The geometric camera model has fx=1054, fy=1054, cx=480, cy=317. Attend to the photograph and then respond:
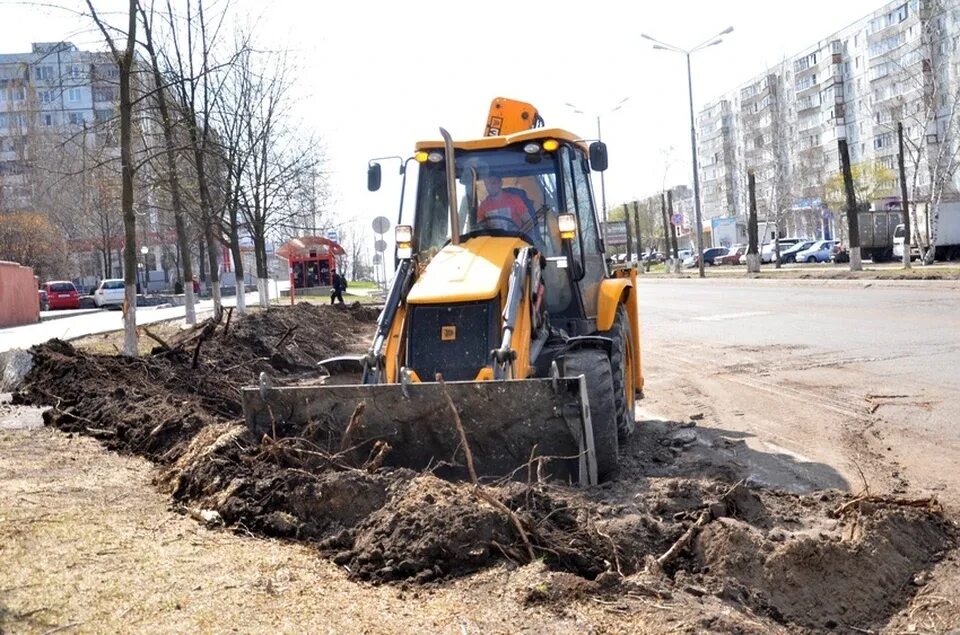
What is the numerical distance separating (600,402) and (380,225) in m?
25.2

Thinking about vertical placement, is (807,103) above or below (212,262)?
above

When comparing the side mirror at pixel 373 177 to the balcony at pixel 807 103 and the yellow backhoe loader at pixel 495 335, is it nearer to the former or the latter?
the yellow backhoe loader at pixel 495 335

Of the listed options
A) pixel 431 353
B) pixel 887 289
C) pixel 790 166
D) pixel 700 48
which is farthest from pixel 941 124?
pixel 431 353

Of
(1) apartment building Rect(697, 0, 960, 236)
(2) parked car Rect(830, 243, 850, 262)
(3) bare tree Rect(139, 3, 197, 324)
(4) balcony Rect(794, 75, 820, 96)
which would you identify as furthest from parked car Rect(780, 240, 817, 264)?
(3) bare tree Rect(139, 3, 197, 324)

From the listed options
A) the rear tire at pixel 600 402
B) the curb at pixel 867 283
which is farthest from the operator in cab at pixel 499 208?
the curb at pixel 867 283

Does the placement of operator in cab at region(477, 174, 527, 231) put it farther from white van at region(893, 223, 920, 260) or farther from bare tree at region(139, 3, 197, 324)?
white van at region(893, 223, 920, 260)

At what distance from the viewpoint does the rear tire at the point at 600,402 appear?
7.51m

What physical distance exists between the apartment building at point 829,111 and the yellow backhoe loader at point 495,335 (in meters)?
72.8

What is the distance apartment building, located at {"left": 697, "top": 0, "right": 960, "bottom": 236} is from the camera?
85250 millimetres

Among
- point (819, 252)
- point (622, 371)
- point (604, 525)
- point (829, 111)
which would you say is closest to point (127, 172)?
point (622, 371)

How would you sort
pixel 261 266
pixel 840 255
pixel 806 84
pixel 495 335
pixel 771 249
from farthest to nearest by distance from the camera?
pixel 806 84, pixel 771 249, pixel 840 255, pixel 261 266, pixel 495 335

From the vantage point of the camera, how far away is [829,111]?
10956cm

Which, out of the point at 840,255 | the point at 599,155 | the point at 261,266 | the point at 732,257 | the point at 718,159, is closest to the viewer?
the point at 599,155

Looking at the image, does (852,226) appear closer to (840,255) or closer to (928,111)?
(928,111)
